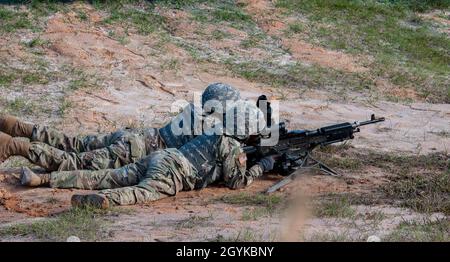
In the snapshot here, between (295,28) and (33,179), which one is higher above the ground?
(33,179)

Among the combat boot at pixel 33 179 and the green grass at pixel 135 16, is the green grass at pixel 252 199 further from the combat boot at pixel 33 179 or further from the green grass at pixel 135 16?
the green grass at pixel 135 16

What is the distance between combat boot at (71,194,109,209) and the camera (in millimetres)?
7074

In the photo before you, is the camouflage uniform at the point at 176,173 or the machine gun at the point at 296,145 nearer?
the camouflage uniform at the point at 176,173

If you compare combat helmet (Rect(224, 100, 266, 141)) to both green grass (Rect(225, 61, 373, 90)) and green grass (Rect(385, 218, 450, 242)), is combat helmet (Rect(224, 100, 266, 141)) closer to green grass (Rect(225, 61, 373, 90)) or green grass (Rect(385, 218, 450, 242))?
green grass (Rect(385, 218, 450, 242))

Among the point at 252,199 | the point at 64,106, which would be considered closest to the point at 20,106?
the point at 64,106

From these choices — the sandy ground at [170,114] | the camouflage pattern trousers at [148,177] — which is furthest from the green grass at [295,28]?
the camouflage pattern trousers at [148,177]

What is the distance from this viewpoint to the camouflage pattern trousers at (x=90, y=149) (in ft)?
27.0

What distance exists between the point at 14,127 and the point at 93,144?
70 centimetres

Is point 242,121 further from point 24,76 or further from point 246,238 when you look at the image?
point 24,76

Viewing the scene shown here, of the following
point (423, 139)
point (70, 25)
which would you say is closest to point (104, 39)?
point (70, 25)

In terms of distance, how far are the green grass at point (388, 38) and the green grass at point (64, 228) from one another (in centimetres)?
694

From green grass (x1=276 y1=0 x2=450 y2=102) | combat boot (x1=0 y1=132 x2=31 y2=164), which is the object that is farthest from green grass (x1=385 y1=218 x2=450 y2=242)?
green grass (x1=276 y1=0 x2=450 y2=102)

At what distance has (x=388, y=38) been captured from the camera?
15.0 metres
